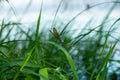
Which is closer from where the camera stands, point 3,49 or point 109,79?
point 3,49

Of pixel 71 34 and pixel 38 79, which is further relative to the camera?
pixel 71 34

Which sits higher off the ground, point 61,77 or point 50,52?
point 50,52

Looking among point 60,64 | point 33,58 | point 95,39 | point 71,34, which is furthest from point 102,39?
point 33,58

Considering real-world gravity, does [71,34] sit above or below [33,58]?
above

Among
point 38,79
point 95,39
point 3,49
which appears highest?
point 95,39

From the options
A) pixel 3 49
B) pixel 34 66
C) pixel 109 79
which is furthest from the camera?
pixel 109 79

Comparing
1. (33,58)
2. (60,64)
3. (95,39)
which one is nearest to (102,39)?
(95,39)

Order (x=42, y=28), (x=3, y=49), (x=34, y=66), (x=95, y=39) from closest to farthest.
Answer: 1. (x=34, y=66)
2. (x=3, y=49)
3. (x=95, y=39)
4. (x=42, y=28)

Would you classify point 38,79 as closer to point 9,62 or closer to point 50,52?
point 9,62

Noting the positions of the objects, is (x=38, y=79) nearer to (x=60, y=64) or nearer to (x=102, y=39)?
(x=60, y=64)
